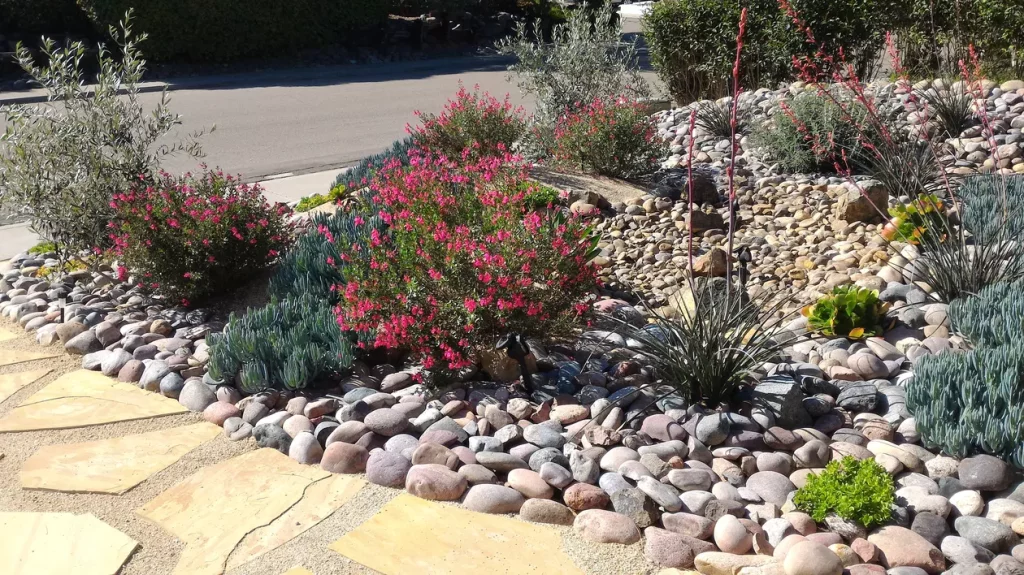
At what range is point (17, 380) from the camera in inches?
173

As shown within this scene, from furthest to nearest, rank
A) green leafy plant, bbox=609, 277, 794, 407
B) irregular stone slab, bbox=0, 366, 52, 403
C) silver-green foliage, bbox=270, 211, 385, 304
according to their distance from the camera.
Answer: silver-green foliage, bbox=270, 211, 385, 304 → irregular stone slab, bbox=0, 366, 52, 403 → green leafy plant, bbox=609, 277, 794, 407

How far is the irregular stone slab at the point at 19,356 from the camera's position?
465 cm

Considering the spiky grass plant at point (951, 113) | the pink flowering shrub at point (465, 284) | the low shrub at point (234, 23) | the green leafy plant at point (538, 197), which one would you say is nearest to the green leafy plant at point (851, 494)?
the pink flowering shrub at point (465, 284)

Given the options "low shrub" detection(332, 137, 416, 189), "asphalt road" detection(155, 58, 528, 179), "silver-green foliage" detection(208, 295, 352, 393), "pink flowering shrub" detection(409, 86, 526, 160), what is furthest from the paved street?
"silver-green foliage" detection(208, 295, 352, 393)

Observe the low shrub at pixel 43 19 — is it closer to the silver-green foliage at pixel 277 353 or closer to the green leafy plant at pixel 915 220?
the silver-green foliage at pixel 277 353

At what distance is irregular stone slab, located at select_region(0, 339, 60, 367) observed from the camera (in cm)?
465

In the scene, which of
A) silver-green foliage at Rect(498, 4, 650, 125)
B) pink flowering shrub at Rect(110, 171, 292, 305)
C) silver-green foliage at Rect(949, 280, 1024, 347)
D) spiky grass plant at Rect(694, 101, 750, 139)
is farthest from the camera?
silver-green foliage at Rect(498, 4, 650, 125)

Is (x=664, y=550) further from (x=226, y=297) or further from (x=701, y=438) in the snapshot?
(x=226, y=297)

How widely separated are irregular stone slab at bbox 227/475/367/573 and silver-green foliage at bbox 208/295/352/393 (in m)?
0.77

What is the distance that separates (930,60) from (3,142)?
9397 mm

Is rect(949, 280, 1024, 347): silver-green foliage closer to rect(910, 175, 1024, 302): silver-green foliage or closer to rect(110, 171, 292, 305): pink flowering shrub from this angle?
rect(910, 175, 1024, 302): silver-green foliage

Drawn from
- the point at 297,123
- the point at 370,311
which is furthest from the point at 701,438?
the point at 297,123

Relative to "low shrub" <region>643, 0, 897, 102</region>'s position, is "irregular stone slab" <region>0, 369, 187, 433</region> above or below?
below

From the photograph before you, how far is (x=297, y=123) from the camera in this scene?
12.4 metres
